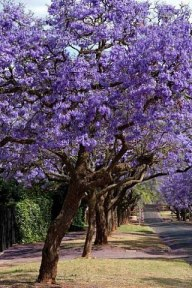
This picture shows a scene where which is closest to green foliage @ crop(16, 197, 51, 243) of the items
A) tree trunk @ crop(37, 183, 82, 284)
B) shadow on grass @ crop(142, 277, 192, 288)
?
shadow on grass @ crop(142, 277, 192, 288)

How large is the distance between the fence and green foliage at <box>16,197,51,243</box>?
1.74ft

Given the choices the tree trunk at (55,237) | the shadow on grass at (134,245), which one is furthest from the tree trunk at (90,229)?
the tree trunk at (55,237)

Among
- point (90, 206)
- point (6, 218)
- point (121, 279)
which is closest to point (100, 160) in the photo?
point (90, 206)

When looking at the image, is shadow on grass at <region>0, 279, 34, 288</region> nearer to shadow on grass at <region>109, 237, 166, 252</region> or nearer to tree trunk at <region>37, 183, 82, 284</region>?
tree trunk at <region>37, 183, 82, 284</region>

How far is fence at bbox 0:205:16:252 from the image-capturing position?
28.5 meters

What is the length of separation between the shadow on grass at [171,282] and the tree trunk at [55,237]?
2.98 metres

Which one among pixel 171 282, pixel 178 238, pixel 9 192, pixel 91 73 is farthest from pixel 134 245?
pixel 91 73

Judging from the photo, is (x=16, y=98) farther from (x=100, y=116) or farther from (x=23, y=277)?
(x=23, y=277)

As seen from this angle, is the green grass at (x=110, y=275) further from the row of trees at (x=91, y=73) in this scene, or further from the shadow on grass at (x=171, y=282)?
the row of trees at (x=91, y=73)

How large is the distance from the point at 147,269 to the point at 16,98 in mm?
8478

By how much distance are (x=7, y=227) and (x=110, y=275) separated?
46.6 feet

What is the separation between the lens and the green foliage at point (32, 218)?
108ft

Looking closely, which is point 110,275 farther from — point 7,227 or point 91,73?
point 7,227

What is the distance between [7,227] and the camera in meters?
30.2
